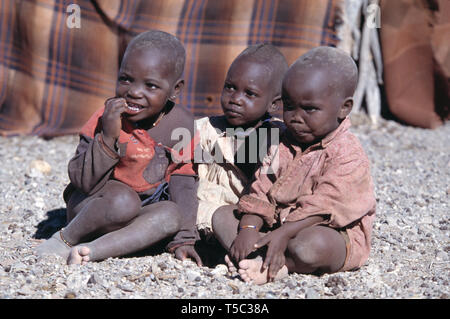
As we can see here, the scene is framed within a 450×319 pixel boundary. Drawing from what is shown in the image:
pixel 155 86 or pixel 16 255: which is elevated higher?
pixel 155 86

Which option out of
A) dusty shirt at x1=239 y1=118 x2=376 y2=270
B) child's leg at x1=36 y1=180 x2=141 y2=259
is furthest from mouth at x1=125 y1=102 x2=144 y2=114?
dusty shirt at x1=239 y1=118 x2=376 y2=270

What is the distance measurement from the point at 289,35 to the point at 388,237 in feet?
8.22

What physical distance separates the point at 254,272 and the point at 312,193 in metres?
0.44

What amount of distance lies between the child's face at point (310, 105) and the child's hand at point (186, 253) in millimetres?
789

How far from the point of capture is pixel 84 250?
275cm

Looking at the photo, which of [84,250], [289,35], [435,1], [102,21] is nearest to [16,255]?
[84,250]

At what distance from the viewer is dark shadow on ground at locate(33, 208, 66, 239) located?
3398mm

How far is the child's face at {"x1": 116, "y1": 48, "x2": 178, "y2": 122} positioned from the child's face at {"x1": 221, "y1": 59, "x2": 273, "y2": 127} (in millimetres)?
362

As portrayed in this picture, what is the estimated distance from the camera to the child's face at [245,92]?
313cm

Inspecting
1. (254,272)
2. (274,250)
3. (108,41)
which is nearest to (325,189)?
(274,250)

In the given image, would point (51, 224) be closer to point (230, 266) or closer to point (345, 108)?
point (230, 266)

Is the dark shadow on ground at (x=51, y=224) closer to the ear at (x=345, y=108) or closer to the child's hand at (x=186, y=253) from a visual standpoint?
the child's hand at (x=186, y=253)

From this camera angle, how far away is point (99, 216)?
287 centimetres

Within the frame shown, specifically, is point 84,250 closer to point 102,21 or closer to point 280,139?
point 280,139
